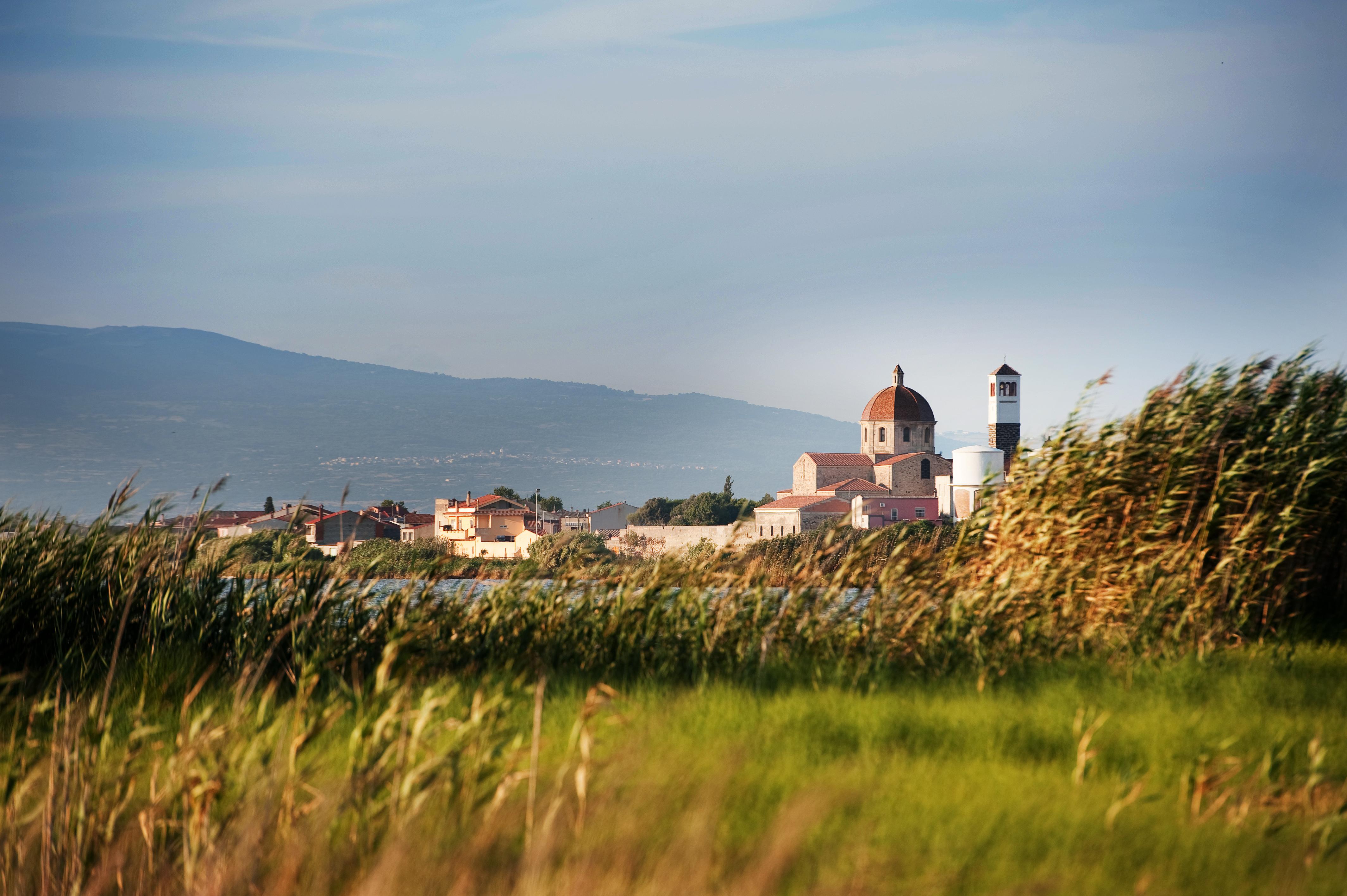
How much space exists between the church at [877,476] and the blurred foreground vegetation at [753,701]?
4844cm

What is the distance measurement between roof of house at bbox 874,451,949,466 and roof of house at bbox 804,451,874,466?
790 millimetres

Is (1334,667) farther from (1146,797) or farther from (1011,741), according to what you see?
(1146,797)

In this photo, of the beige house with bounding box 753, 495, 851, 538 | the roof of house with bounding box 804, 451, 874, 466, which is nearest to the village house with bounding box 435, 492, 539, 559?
the beige house with bounding box 753, 495, 851, 538

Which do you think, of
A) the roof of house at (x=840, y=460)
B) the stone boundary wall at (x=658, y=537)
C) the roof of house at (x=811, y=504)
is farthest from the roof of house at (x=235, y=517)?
the roof of house at (x=840, y=460)

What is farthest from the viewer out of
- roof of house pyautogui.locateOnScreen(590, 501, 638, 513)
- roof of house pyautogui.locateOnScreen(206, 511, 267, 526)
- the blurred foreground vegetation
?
roof of house pyautogui.locateOnScreen(590, 501, 638, 513)

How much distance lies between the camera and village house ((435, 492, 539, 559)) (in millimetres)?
60344

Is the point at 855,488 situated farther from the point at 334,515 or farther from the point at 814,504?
the point at 334,515

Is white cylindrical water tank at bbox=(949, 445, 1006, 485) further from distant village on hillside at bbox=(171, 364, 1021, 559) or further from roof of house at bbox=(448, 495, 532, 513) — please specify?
roof of house at bbox=(448, 495, 532, 513)

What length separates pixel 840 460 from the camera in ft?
246

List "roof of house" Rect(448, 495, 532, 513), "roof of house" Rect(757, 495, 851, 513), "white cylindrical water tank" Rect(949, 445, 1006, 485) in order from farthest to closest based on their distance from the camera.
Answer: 1. "roof of house" Rect(448, 495, 532, 513)
2. "roof of house" Rect(757, 495, 851, 513)
3. "white cylindrical water tank" Rect(949, 445, 1006, 485)

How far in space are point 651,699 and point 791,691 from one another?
0.75 meters

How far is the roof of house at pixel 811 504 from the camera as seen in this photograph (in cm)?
6412

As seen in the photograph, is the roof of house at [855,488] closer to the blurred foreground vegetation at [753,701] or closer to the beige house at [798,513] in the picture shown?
the beige house at [798,513]

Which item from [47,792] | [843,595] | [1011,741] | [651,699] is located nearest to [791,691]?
[651,699]
